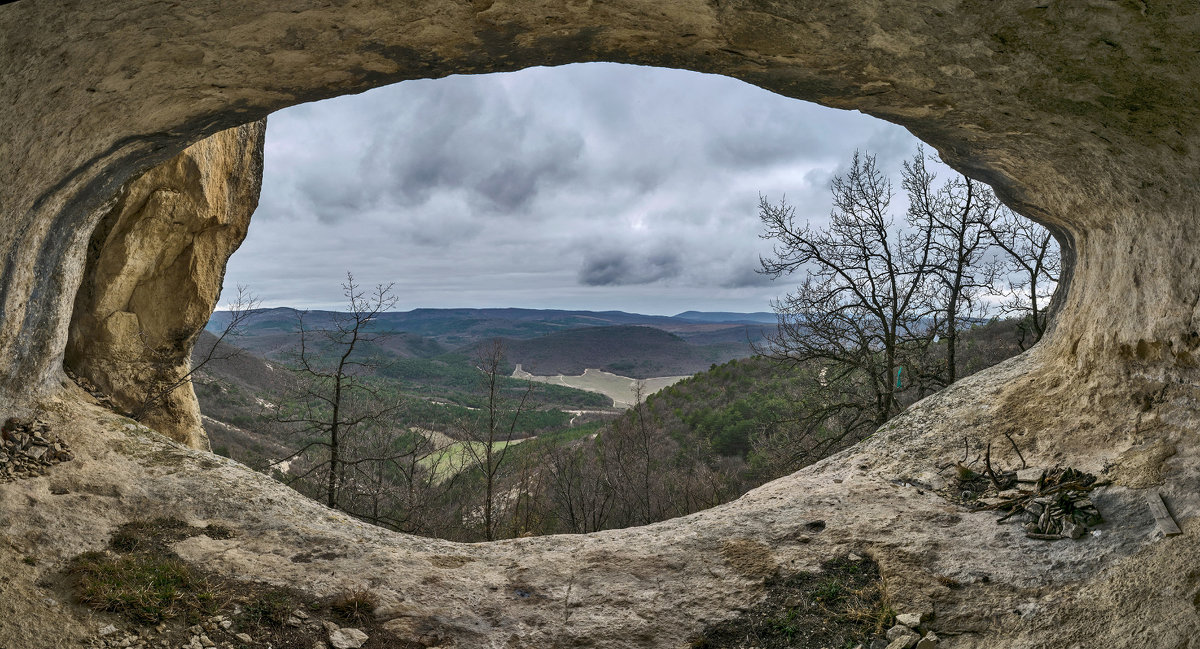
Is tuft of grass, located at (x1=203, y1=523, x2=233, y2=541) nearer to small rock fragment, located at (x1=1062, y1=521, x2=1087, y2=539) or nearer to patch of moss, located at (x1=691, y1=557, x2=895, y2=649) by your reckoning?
patch of moss, located at (x1=691, y1=557, x2=895, y2=649)

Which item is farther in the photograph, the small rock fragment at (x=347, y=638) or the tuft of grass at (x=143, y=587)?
the small rock fragment at (x=347, y=638)

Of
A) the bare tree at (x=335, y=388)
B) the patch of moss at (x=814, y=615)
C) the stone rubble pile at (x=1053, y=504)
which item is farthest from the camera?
the bare tree at (x=335, y=388)

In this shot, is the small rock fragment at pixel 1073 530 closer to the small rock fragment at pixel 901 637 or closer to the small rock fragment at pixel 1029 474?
the small rock fragment at pixel 1029 474

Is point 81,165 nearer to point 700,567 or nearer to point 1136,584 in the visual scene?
point 700,567

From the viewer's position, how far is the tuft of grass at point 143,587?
3.85 metres

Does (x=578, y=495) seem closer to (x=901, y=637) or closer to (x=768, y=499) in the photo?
(x=768, y=499)

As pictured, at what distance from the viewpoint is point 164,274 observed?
8.25m

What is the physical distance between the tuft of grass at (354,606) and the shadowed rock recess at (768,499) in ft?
0.60

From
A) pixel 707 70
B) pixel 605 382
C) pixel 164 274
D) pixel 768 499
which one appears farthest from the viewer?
pixel 605 382

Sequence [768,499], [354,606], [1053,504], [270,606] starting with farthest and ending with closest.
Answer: [768,499]
[1053,504]
[354,606]
[270,606]

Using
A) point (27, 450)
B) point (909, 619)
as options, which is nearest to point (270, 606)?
point (27, 450)

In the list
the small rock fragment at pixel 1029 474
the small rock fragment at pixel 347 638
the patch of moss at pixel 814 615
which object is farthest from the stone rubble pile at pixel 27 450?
the small rock fragment at pixel 1029 474

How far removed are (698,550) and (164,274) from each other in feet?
27.1

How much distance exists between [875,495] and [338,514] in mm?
5783
